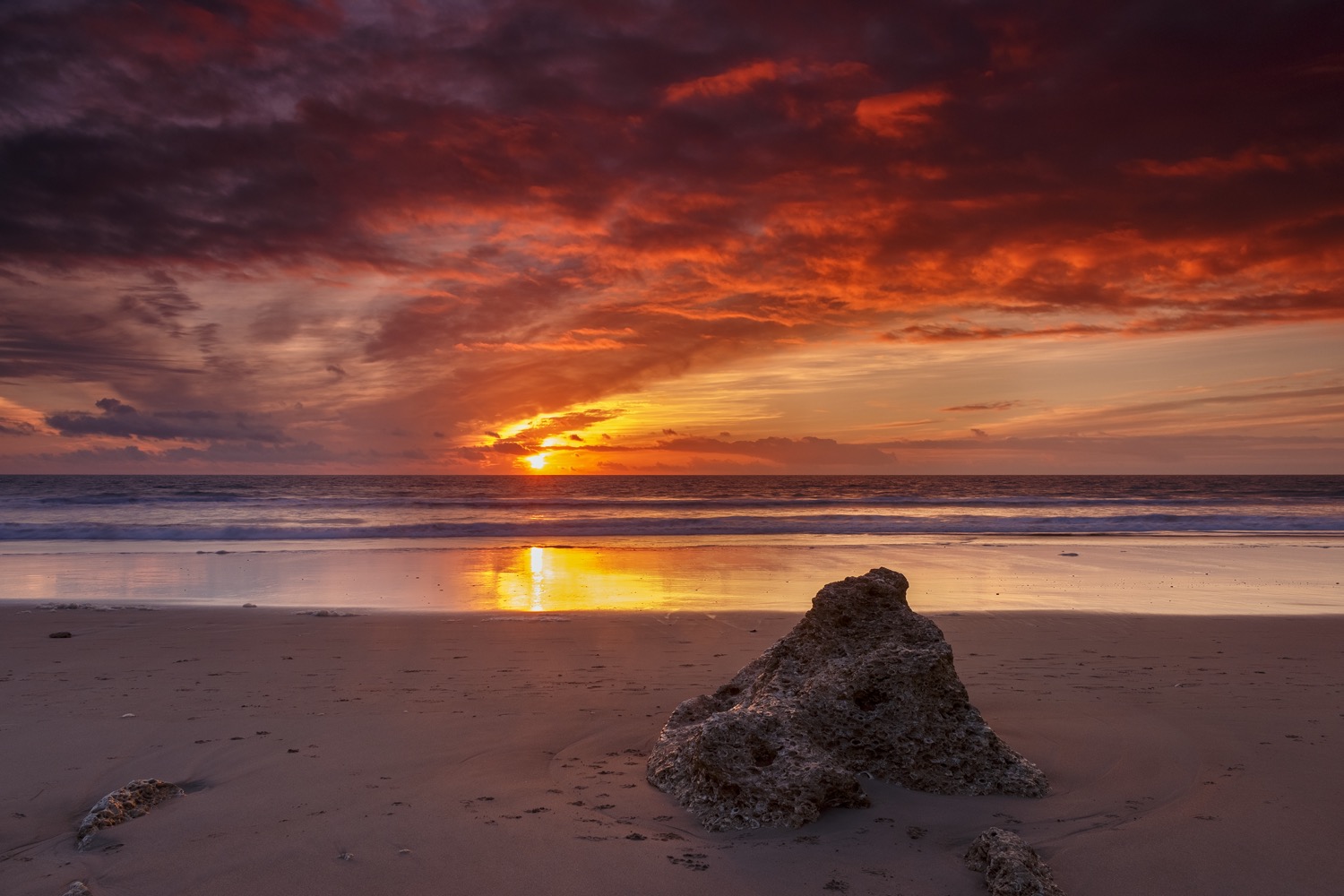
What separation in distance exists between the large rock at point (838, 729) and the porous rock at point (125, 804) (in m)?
2.64

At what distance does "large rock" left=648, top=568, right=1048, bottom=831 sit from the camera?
420 centimetres

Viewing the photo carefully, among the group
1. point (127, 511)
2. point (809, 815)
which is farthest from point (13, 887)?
point (127, 511)

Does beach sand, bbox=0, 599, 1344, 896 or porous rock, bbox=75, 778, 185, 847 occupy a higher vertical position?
porous rock, bbox=75, 778, 185, 847

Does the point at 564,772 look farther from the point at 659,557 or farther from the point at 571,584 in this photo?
the point at 659,557

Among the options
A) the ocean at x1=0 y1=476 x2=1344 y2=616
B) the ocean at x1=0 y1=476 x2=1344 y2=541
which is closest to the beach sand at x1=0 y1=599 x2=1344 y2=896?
the ocean at x1=0 y1=476 x2=1344 y2=616

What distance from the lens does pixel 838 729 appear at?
4684 millimetres

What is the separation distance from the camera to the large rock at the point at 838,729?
420 centimetres

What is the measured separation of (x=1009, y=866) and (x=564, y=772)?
8.14 ft

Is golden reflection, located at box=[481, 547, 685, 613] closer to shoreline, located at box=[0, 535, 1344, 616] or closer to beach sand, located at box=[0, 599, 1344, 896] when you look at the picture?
shoreline, located at box=[0, 535, 1344, 616]

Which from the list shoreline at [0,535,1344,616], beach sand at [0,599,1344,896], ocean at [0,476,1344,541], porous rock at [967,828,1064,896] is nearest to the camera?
porous rock at [967,828,1064,896]

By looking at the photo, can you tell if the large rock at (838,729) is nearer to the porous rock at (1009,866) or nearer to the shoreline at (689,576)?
the porous rock at (1009,866)

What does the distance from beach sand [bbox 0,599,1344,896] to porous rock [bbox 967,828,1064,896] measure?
10cm

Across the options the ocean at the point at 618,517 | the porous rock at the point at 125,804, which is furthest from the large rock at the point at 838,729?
the ocean at the point at 618,517

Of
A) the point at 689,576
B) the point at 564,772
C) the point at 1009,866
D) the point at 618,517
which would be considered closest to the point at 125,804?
the point at 564,772
